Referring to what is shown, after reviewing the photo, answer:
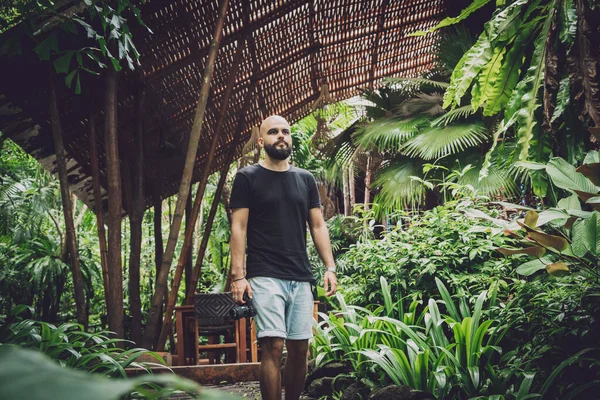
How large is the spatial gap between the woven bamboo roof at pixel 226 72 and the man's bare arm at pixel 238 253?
273 centimetres

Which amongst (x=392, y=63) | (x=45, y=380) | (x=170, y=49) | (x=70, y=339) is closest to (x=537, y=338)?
(x=70, y=339)

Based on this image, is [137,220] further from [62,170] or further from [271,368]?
[271,368]

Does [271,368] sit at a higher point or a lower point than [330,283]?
lower

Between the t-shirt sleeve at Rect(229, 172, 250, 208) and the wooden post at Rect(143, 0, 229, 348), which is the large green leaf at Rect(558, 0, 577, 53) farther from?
the wooden post at Rect(143, 0, 229, 348)

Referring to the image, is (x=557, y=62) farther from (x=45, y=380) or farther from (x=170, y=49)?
(x=170, y=49)

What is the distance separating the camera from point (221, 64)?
20.7 feet

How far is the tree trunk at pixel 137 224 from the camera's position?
5.37 m

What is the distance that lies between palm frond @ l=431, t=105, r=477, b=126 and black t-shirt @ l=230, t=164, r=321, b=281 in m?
3.12

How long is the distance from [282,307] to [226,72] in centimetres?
396

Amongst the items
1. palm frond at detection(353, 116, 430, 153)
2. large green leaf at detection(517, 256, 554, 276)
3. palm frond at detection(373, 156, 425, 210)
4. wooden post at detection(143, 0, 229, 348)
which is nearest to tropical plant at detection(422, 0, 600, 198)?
large green leaf at detection(517, 256, 554, 276)

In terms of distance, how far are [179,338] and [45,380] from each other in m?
5.21

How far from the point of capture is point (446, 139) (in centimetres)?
621

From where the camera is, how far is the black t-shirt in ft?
9.90

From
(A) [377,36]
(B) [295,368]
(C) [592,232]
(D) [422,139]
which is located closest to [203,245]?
(D) [422,139]
